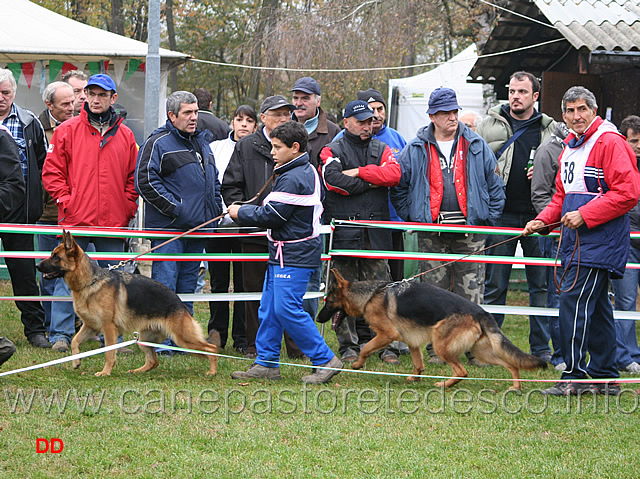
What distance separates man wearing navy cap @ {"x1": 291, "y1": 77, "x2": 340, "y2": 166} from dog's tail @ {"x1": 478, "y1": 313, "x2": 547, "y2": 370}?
7.77 ft

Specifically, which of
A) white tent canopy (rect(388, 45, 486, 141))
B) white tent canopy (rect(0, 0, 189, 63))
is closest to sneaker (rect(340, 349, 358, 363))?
white tent canopy (rect(0, 0, 189, 63))

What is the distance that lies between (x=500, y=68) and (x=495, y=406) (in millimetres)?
8391

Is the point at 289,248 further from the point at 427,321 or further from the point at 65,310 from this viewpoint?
the point at 65,310

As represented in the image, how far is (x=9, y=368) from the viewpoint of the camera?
6312mm

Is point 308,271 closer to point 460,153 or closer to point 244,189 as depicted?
point 244,189

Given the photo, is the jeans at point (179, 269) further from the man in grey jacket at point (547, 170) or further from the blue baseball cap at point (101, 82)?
the man in grey jacket at point (547, 170)

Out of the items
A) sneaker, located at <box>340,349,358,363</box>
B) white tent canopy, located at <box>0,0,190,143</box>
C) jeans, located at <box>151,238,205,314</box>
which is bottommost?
sneaker, located at <box>340,349,358,363</box>

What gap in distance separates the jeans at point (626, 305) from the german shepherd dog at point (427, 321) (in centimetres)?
169

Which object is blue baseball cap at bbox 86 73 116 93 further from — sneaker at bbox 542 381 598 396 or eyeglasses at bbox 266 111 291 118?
sneaker at bbox 542 381 598 396

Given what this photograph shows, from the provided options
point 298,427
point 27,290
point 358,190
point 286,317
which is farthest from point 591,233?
point 27,290

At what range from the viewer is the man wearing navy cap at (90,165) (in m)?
7.02

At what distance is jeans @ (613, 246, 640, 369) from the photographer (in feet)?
24.3

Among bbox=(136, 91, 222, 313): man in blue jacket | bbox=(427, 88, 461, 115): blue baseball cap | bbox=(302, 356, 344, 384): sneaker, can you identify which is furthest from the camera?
bbox=(427, 88, 461, 115): blue baseball cap

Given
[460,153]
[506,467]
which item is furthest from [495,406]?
[460,153]
